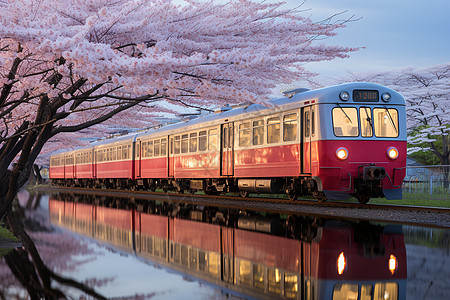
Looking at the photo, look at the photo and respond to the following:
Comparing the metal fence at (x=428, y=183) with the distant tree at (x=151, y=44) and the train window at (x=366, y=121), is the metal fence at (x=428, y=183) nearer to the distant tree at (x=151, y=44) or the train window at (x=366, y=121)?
the train window at (x=366, y=121)

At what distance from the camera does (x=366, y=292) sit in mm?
5508

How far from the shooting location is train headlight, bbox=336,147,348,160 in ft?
52.0

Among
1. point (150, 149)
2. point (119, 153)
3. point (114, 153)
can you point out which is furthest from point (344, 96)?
point (114, 153)

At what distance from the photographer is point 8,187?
12.3 m

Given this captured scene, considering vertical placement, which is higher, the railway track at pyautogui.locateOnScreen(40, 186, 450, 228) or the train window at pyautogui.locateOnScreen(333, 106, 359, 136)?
the train window at pyautogui.locateOnScreen(333, 106, 359, 136)

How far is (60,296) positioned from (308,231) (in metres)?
6.05

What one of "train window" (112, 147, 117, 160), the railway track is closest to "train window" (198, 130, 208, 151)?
the railway track

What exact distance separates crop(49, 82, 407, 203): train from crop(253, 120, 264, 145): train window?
31mm

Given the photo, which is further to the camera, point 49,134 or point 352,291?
point 49,134

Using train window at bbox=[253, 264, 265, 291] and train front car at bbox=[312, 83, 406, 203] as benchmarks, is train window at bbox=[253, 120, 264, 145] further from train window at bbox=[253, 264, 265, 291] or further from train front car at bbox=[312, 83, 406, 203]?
train window at bbox=[253, 264, 265, 291]

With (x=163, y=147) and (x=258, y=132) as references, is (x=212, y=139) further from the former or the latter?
(x=163, y=147)

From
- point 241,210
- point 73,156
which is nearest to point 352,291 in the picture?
point 241,210

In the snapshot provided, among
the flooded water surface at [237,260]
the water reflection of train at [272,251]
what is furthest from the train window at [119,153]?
the flooded water surface at [237,260]

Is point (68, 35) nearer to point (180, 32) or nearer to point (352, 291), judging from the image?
point (180, 32)
